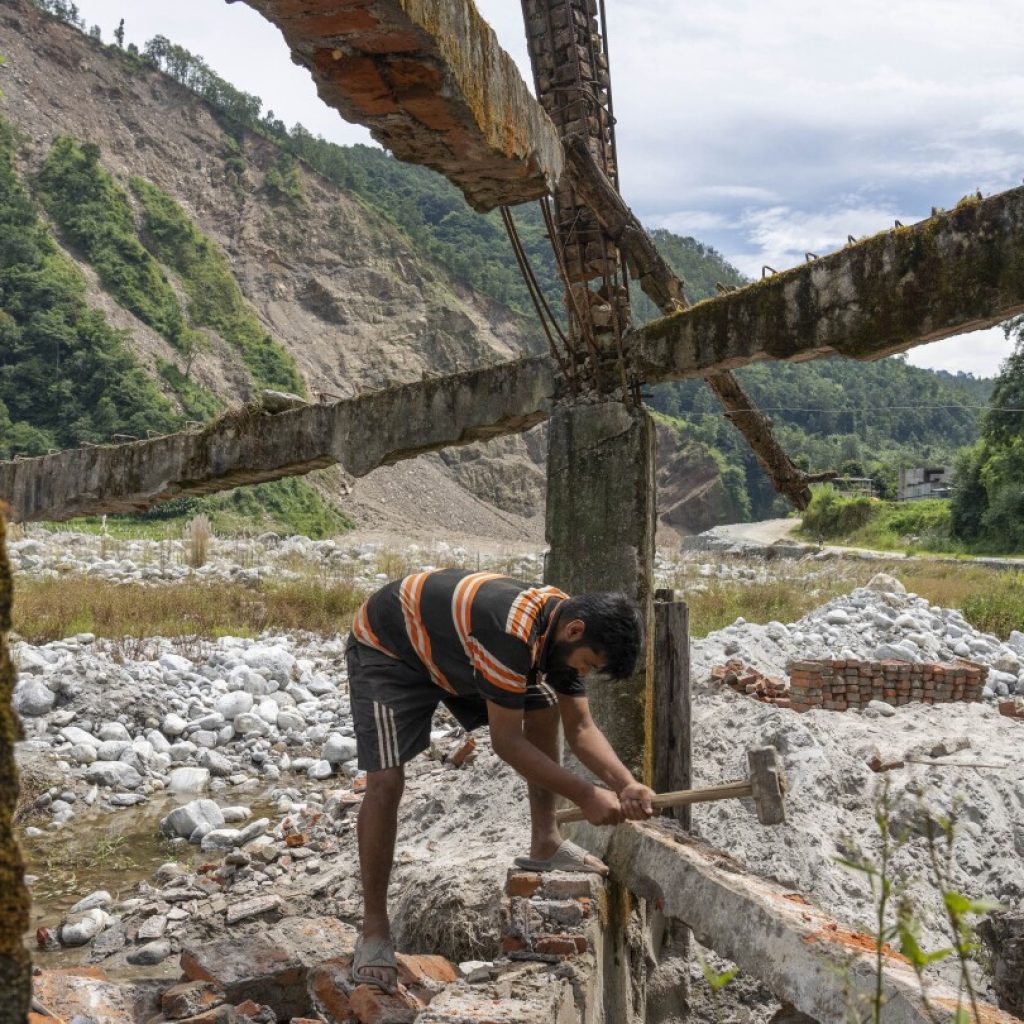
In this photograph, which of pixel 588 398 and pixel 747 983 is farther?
pixel 588 398

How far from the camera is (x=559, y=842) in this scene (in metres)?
3.89

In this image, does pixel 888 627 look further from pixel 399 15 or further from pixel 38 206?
pixel 38 206

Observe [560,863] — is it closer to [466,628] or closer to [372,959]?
[372,959]

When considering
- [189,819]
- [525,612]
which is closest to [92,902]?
[189,819]

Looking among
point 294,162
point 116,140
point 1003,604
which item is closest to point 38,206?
point 116,140

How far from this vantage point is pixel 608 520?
478 cm

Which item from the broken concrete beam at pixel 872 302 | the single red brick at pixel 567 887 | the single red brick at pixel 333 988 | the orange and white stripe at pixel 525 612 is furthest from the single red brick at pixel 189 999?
the broken concrete beam at pixel 872 302

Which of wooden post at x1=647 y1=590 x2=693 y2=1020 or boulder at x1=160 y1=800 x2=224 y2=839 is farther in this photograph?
boulder at x1=160 y1=800 x2=224 y2=839

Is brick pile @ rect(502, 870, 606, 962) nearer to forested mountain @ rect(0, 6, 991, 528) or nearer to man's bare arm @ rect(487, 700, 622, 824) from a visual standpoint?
man's bare arm @ rect(487, 700, 622, 824)

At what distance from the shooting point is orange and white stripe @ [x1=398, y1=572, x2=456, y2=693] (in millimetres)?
3312

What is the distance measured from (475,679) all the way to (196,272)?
45.1 meters

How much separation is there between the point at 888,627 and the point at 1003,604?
→ 2820 mm

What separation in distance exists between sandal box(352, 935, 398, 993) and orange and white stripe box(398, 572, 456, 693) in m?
0.83

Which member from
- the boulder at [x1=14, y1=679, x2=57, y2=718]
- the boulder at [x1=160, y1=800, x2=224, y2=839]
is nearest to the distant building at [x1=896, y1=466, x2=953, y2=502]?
the boulder at [x1=14, y1=679, x2=57, y2=718]
